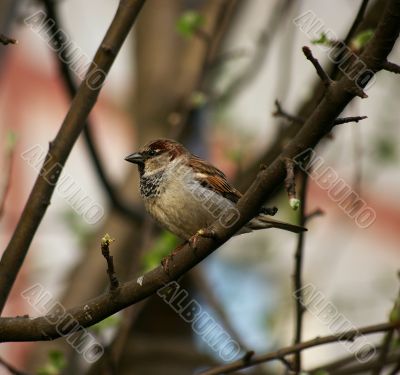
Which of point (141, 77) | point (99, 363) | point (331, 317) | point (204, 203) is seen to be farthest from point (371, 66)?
point (141, 77)

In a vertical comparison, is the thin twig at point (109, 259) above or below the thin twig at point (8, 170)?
below

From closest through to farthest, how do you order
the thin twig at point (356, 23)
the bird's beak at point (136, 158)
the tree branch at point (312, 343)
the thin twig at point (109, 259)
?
the thin twig at point (109, 259)
the tree branch at point (312, 343)
the thin twig at point (356, 23)
the bird's beak at point (136, 158)

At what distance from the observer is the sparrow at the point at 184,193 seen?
3.53m

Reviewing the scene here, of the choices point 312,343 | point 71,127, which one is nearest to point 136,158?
point 71,127

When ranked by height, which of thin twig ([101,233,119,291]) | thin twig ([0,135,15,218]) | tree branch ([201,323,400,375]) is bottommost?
tree branch ([201,323,400,375])

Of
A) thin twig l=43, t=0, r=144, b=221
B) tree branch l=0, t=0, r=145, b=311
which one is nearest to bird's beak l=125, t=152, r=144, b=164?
thin twig l=43, t=0, r=144, b=221

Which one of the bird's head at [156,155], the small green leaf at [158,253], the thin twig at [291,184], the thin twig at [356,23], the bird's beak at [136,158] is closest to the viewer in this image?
the thin twig at [291,184]

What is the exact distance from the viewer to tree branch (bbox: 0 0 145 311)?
9.04 feet

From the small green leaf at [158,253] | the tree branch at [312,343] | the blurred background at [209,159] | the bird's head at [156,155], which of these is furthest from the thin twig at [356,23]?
the small green leaf at [158,253]

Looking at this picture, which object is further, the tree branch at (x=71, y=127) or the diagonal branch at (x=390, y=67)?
the tree branch at (x=71, y=127)

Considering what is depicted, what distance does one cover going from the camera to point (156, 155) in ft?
13.1

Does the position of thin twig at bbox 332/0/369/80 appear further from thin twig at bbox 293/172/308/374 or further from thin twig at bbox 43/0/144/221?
thin twig at bbox 43/0/144/221

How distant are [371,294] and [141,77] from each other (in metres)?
2.62

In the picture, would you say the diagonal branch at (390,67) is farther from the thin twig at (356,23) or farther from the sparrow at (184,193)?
the sparrow at (184,193)
